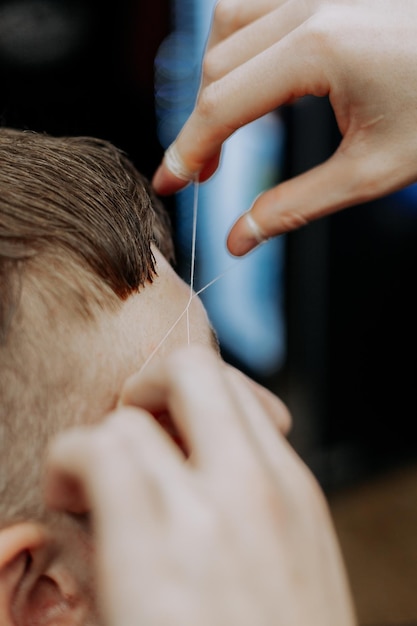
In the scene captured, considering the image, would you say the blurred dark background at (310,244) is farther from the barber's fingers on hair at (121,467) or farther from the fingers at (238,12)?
the barber's fingers on hair at (121,467)

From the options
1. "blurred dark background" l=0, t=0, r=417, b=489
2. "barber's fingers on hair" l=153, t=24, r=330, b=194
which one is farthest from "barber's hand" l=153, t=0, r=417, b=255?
"blurred dark background" l=0, t=0, r=417, b=489

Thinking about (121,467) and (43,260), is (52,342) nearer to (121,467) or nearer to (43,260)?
(43,260)

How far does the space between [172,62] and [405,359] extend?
1360 millimetres

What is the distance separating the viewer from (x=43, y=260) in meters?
0.74

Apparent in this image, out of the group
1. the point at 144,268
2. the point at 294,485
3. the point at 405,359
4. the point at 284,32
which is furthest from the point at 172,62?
the point at 294,485

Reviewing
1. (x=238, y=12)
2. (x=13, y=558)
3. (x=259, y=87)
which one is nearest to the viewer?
(x=13, y=558)

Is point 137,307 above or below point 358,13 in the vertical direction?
below

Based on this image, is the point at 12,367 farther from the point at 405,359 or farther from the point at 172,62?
the point at 405,359

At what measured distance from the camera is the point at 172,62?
2.38 meters

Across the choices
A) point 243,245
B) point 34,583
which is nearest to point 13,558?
point 34,583

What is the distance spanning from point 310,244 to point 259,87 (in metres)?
1.69

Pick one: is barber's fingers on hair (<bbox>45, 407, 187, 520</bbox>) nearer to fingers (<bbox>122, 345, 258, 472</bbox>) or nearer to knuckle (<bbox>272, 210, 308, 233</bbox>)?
fingers (<bbox>122, 345, 258, 472</bbox>)

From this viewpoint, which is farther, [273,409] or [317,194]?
[317,194]

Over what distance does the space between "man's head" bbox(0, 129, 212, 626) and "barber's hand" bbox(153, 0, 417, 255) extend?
191mm
